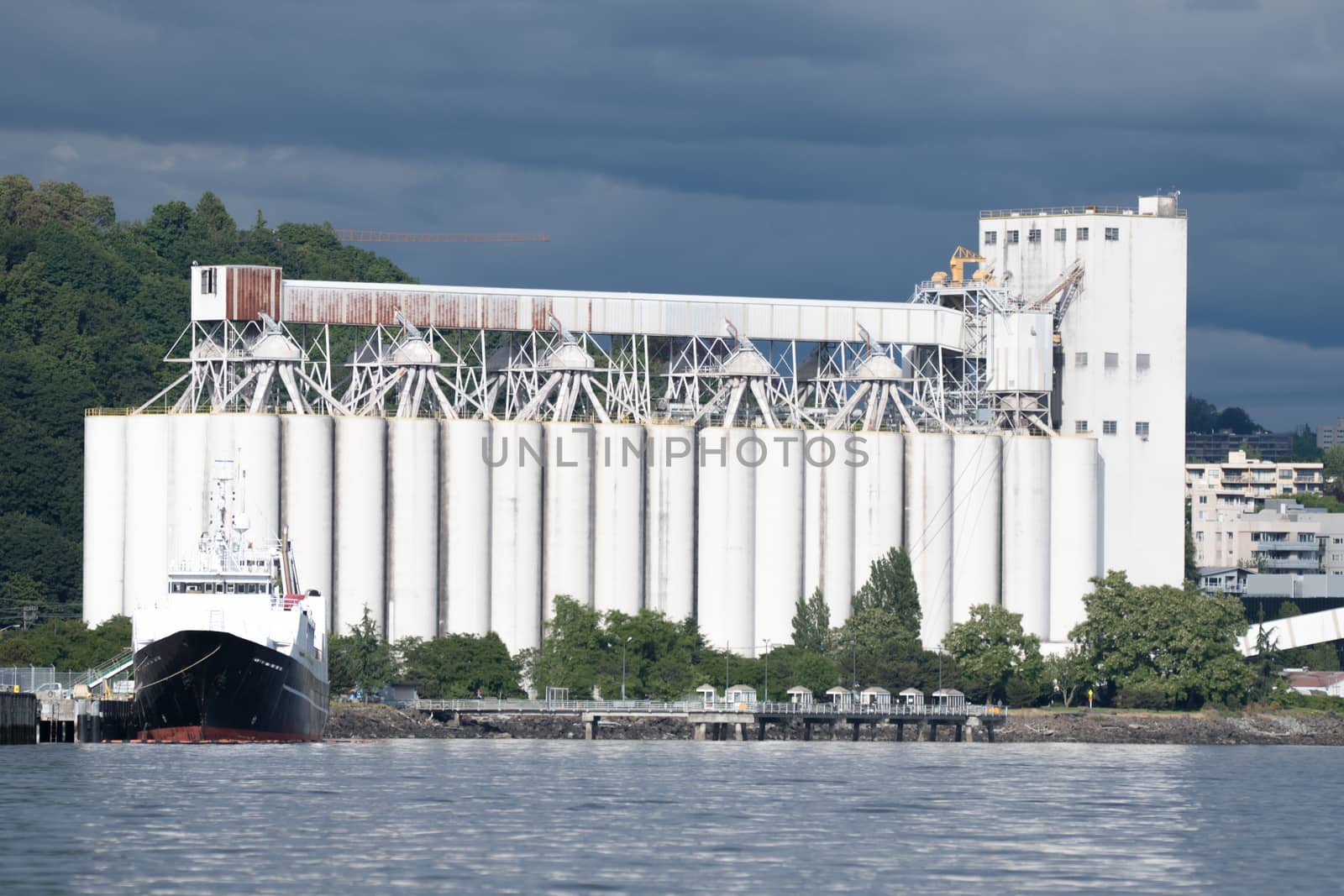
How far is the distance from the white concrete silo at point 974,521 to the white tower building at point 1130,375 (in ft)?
38.2

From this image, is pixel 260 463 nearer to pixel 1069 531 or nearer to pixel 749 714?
pixel 749 714

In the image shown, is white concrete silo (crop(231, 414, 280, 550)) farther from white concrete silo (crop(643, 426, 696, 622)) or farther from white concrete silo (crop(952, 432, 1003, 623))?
white concrete silo (crop(952, 432, 1003, 623))

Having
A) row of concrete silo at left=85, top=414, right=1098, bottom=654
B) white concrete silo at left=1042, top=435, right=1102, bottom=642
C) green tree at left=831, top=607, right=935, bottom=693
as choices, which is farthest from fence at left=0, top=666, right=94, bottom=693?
white concrete silo at left=1042, top=435, right=1102, bottom=642

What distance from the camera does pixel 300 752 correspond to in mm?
118312

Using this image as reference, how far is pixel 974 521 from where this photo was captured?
179 meters

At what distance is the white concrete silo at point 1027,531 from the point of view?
588ft

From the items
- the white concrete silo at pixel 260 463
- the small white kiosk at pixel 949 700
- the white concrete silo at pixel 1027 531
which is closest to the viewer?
the white concrete silo at pixel 260 463

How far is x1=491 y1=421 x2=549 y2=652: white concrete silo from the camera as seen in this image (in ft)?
544

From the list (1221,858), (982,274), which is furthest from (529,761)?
(982,274)

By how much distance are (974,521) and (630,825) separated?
98847 mm

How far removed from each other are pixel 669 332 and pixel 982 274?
28323 mm

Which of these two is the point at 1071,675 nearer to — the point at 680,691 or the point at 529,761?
the point at 680,691

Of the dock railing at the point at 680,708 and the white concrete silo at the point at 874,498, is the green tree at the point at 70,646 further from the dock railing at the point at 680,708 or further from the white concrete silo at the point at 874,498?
the white concrete silo at the point at 874,498

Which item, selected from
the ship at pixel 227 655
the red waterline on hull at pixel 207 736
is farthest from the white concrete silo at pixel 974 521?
the red waterline on hull at pixel 207 736
